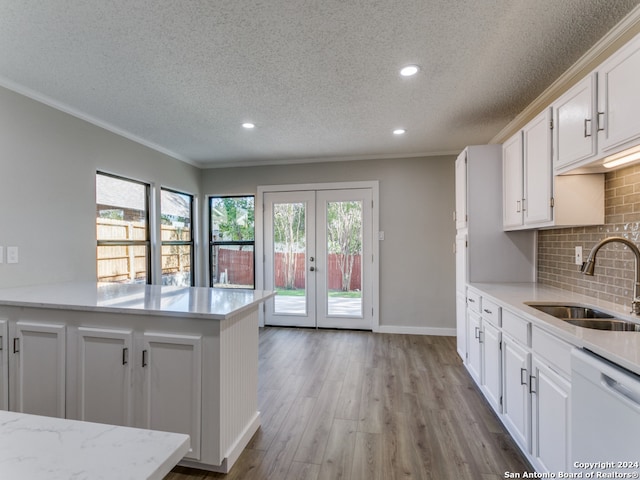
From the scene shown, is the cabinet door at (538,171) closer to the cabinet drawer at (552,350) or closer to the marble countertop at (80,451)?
the cabinet drawer at (552,350)

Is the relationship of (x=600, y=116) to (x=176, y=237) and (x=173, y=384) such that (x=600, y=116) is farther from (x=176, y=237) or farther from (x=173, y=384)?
(x=176, y=237)

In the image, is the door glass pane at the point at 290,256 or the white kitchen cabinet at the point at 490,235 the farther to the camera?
the door glass pane at the point at 290,256

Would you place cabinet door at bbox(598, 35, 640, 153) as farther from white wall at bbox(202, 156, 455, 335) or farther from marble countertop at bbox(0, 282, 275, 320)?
white wall at bbox(202, 156, 455, 335)

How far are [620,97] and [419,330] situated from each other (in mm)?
3489

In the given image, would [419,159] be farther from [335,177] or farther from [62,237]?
[62,237]

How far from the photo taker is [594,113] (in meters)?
1.66

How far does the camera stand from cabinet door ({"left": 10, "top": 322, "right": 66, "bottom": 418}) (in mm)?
1924

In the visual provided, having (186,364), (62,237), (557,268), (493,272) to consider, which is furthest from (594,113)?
(62,237)

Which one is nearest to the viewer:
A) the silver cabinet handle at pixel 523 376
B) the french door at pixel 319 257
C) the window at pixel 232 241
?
the silver cabinet handle at pixel 523 376

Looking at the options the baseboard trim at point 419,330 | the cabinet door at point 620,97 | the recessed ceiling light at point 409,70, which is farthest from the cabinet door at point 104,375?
the baseboard trim at point 419,330

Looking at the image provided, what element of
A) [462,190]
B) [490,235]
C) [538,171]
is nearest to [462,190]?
[462,190]

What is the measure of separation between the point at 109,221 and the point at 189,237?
1.46 meters

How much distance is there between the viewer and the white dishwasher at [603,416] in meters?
1.00

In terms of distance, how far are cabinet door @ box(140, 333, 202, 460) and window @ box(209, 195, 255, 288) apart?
3174 millimetres
